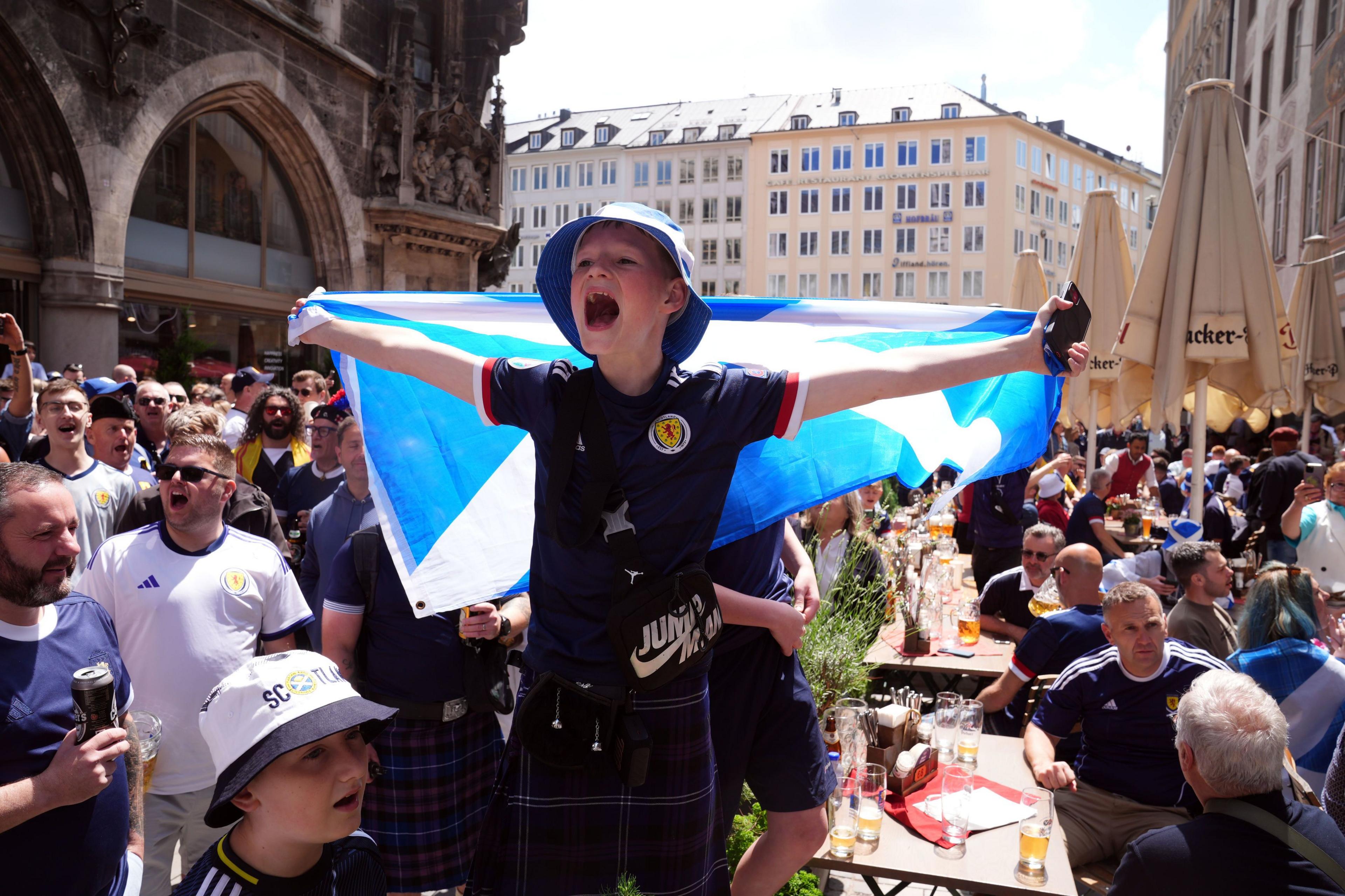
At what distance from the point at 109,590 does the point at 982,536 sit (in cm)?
706

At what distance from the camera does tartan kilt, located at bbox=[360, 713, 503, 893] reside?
3518 millimetres

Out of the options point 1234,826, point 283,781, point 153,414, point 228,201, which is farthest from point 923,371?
point 228,201

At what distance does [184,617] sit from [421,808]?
3.71 ft

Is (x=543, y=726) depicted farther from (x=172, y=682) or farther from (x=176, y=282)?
(x=176, y=282)

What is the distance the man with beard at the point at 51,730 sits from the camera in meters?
2.36

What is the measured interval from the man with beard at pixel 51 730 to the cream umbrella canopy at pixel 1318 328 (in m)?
12.5

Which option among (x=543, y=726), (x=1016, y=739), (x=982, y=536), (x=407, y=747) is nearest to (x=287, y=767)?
(x=543, y=726)

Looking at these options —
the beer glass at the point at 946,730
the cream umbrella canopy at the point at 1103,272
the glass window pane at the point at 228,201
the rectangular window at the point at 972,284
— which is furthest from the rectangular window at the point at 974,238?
the beer glass at the point at 946,730

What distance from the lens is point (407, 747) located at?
140 inches

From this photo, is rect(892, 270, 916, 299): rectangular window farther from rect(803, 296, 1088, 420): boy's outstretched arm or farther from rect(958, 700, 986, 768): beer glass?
rect(803, 296, 1088, 420): boy's outstretched arm

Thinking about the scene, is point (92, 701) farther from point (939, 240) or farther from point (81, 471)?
point (939, 240)

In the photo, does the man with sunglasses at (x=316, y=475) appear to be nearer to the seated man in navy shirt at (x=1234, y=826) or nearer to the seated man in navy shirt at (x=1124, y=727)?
the seated man in navy shirt at (x=1124, y=727)

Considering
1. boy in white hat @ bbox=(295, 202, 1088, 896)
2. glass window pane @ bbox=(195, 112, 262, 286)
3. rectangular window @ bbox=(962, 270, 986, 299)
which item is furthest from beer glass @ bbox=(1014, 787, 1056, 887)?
rectangular window @ bbox=(962, 270, 986, 299)

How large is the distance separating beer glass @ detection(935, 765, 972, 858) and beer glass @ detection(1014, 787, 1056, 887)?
183 mm
